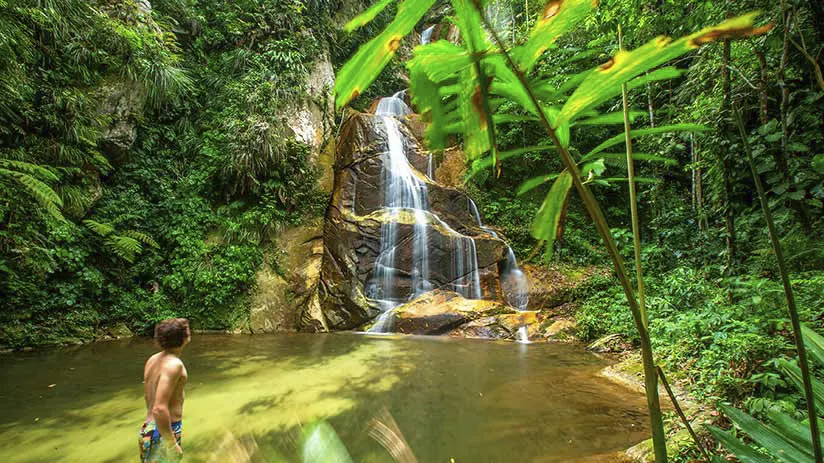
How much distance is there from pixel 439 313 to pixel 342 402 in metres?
3.98

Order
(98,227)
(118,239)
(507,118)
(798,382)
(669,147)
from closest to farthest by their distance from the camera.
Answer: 1. (507,118)
2. (798,382)
3. (669,147)
4. (98,227)
5. (118,239)

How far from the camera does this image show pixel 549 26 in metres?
0.61

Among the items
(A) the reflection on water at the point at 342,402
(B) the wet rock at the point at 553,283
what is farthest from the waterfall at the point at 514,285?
(A) the reflection on water at the point at 342,402

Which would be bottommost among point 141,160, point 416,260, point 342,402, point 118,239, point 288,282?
point 342,402

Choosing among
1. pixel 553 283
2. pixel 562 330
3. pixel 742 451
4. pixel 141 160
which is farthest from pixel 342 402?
pixel 141 160

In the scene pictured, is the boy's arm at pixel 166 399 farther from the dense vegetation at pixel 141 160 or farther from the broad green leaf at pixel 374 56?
the dense vegetation at pixel 141 160

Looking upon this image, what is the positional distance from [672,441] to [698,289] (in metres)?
3.38

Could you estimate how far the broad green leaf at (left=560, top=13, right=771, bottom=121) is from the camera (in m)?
0.53

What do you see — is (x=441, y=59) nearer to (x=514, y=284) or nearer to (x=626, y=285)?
(x=626, y=285)

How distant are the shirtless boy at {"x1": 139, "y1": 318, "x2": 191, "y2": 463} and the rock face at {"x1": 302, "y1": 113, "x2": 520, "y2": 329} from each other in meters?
5.77

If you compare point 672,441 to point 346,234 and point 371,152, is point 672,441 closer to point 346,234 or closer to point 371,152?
point 346,234

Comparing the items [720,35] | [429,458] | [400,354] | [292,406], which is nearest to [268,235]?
[400,354]

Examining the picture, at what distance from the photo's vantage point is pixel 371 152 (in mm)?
10812

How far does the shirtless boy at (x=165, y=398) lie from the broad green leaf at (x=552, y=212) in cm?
229
